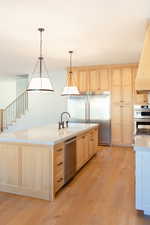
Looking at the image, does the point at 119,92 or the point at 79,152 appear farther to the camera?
the point at 119,92

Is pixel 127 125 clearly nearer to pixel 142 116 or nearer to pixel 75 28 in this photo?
pixel 142 116

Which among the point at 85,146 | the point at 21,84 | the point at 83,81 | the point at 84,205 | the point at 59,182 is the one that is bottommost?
the point at 84,205

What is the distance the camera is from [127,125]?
5840mm

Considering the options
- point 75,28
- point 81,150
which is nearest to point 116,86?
point 81,150

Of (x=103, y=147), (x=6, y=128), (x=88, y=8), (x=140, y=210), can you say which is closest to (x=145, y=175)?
(x=140, y=210)

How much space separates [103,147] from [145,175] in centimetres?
361

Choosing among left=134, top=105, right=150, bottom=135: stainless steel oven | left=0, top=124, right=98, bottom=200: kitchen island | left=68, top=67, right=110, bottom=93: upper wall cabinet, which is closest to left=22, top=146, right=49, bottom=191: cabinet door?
left=0, top=124, right=98, bottom=200: kitchen island

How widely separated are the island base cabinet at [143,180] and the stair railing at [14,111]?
6282 mm

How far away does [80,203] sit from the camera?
2.51m

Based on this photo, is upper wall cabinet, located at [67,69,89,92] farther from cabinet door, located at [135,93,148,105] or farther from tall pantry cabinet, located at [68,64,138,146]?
cabinet door, located at [135,93,148,105]

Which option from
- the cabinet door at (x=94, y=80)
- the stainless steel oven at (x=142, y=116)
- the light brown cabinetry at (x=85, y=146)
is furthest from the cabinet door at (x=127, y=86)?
the light brown cabinetry at (x=85, y=146)

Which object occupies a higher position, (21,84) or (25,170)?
(21,84)

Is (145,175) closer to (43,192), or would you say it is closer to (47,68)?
(43,192)

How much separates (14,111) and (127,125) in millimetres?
5066
